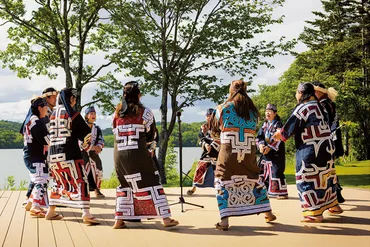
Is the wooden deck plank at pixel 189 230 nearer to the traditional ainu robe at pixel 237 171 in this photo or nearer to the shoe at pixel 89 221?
the shoe at pixel 89 221

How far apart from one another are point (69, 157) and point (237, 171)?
7.22 ft

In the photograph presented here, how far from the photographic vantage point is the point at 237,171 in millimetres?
5691

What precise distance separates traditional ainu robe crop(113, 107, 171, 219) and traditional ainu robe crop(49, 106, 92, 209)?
0.58 meters

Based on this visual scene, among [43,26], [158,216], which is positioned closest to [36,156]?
[158,216]

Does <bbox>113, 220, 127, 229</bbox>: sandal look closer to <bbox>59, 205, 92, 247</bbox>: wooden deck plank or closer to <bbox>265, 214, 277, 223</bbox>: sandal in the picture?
<bbox>59, 205, 92, 247</bbox>: wooden deck plank

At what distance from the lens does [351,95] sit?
26984 millimetres

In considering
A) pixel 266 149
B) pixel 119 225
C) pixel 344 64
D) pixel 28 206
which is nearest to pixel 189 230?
pixel 119 225

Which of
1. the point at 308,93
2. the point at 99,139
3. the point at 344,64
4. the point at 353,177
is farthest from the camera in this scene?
the point at 344,64

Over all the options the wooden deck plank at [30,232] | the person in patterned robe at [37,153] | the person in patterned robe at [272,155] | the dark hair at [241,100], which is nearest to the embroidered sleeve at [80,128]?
the person in patterned robe at [37,153]

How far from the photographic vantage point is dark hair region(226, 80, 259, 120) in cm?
576

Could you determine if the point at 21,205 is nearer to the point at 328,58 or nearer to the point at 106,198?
the point at 106,198

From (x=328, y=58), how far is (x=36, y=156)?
25734 mm

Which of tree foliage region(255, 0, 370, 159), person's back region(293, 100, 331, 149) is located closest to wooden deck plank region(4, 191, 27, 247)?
person's back region(293, 100, 331, 149)

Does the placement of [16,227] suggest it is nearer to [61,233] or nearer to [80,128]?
[61,233]
